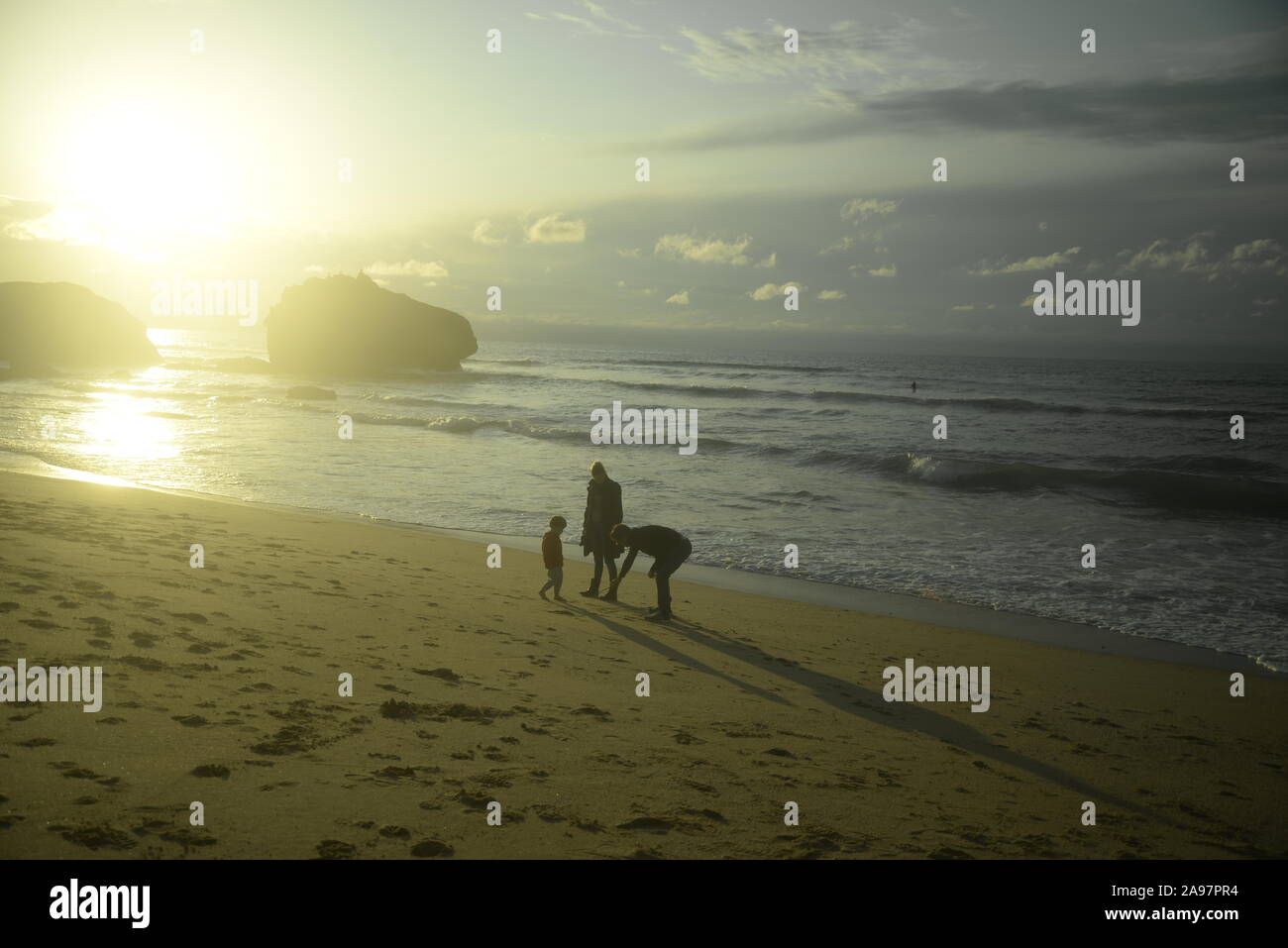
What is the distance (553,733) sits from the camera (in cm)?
633

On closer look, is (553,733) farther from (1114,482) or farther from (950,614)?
(1114,482)

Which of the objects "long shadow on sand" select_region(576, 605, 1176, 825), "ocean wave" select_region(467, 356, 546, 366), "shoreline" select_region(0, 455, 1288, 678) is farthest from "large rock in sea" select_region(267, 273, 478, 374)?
"long shadow on sand" select_region(576, 605, 1176, 825)

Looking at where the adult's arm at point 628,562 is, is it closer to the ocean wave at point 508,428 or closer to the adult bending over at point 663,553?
the adult bending over at point 663,553

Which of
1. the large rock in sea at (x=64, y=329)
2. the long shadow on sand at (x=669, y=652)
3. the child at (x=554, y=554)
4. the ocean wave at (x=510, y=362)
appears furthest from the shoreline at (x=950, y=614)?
the ocean wave at (x=510, y=362)

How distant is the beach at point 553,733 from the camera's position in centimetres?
470

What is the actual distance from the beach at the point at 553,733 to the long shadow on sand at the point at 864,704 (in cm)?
3

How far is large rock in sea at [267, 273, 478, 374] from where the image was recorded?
79625 mm

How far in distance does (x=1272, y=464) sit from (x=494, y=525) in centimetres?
2939

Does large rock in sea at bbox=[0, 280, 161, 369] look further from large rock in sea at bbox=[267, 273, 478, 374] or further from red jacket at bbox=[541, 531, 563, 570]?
red jacket at bbox=[541, 531, 563, 570]

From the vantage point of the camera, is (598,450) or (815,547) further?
(598,450)
